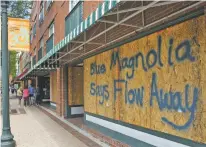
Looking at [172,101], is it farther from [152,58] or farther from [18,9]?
[18,9]

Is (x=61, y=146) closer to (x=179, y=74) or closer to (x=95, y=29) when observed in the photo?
(x=95, y=29)

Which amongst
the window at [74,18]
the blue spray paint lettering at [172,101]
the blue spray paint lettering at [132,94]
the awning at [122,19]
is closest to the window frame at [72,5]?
the window at [74,18]

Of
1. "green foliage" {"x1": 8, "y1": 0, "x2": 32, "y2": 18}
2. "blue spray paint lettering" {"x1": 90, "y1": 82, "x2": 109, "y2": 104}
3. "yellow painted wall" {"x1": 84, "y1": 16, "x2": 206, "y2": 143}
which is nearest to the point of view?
"yellow painted wall" {"x1": 84, "y1": 16, "x2": 206, "y2": 143}

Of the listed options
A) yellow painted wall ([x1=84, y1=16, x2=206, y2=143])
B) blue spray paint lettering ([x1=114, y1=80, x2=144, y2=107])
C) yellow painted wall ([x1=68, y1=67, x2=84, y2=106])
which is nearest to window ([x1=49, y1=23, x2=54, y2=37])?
yellow painted wall ([x1=68, y1=67, x2=84, y2=106])

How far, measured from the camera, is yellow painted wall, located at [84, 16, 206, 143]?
4395 millimetres

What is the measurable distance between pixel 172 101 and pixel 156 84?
24.3 inches

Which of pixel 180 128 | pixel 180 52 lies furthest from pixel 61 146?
pixel 180 52

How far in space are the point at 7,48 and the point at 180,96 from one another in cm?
495

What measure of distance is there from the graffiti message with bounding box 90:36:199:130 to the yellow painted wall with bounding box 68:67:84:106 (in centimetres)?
502

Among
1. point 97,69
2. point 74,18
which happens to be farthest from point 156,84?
point 74,18

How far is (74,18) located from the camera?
37.5 ft

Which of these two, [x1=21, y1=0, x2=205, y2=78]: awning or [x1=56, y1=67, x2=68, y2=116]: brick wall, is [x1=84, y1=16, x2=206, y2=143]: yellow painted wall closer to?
[x1=21, y1=0, x2=205, y2=78]: awning

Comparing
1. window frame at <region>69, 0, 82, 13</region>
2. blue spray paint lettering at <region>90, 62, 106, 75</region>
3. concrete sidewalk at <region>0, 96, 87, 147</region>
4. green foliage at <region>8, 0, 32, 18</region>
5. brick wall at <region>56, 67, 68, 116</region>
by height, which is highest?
green foliage at <region>8, 0, 32, 18</region>

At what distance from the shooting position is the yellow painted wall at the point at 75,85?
1281 cm
